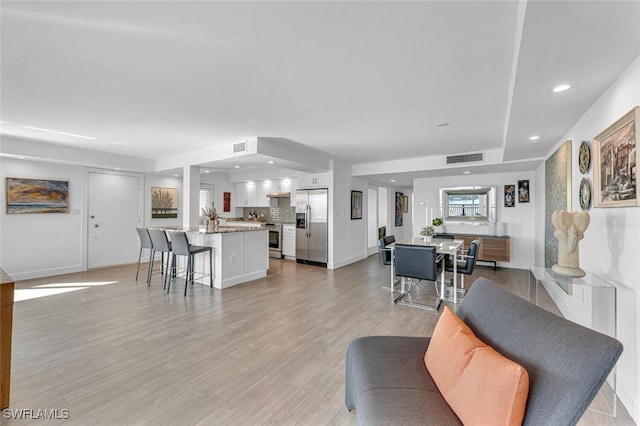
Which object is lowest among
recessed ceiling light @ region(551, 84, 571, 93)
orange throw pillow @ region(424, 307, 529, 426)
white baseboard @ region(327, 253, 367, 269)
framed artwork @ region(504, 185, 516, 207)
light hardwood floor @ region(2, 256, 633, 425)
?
light hardwood floor @ region(2, 256, 633, 425)

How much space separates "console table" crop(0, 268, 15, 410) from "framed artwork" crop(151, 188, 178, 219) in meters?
5.58

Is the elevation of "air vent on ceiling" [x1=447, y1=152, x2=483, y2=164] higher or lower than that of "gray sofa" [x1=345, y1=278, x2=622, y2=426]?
higher

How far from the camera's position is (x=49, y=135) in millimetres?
4359

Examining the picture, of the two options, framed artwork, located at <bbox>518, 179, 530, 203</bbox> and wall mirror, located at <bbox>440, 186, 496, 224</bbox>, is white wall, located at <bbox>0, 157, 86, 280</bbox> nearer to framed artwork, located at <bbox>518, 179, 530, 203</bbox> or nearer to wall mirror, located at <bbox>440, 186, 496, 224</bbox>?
wall mirror, located at <bbox>440, 186, 496, 224</bbox>

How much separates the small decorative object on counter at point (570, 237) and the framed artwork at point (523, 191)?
4.14 metres

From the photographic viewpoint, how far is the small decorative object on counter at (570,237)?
235cm

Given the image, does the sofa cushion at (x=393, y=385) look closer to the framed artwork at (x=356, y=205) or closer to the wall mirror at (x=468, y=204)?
the framed artwork at (x=356, y=205)

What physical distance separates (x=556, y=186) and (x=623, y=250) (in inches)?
86.0

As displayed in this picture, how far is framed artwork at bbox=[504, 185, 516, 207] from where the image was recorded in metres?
6.14

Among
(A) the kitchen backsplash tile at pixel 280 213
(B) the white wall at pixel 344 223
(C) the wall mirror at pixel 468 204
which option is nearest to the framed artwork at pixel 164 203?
(A) the kitchen backsplash tile at pixel 280 213

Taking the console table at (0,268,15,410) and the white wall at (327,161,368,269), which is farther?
the white wall at (327,161,368,269)

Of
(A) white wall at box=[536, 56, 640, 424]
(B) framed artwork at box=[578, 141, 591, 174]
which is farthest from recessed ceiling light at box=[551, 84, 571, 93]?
(B) framed artwork at box=[578, 141, 591, 174]

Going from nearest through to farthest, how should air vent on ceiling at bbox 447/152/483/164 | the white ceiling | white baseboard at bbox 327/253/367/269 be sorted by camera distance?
the white ceiling → air vent on ceiling at bbox 447/152/483/164 → white baseboard at bbox 327/253/367/269

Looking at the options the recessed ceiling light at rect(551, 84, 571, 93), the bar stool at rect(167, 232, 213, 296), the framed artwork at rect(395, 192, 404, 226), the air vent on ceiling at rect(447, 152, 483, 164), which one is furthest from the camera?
the framed artwork at rect(395, 192, 404, 226)
